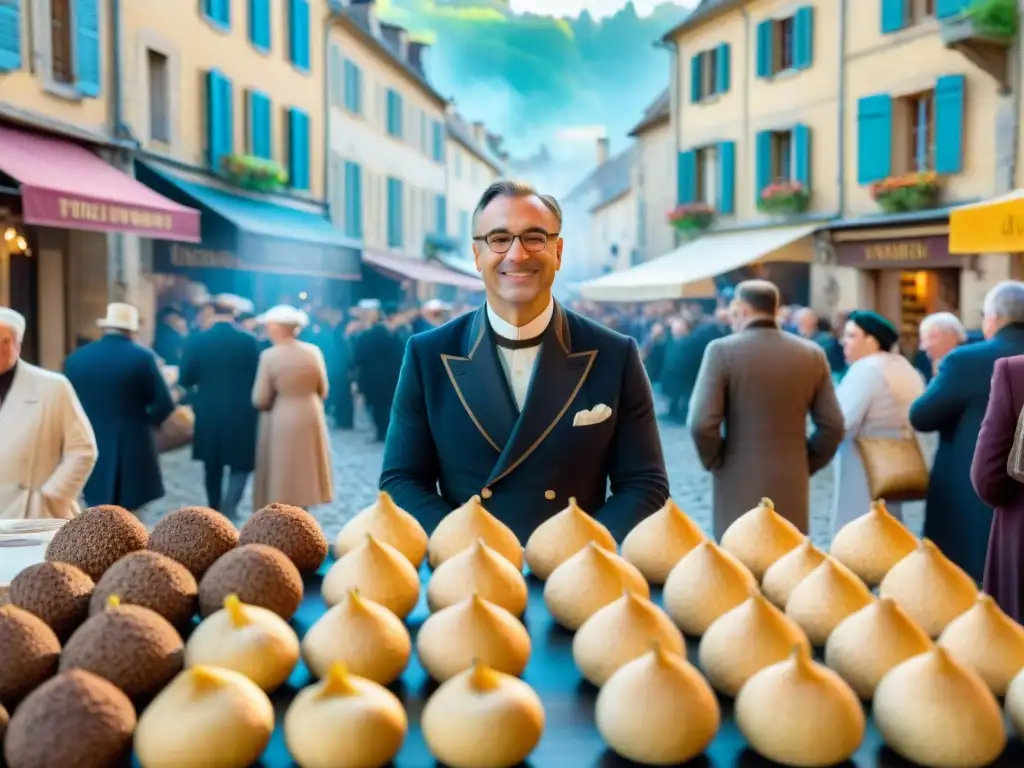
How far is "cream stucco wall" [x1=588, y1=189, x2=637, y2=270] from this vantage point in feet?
152

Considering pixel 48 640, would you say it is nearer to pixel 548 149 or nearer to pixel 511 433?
pixel 511 433

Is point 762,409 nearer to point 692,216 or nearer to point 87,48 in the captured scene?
point 87,48

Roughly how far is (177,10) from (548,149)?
233 feet

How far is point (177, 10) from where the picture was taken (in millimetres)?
15766

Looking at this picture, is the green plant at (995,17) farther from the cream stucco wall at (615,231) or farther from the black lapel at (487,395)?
the cream stucco wall at (615,231)

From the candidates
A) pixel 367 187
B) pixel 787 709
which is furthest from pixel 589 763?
pixel 367 187

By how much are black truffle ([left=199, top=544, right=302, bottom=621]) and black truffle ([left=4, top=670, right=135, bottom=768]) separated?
14.2 inches

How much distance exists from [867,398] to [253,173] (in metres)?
14.1

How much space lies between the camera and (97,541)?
1.84m

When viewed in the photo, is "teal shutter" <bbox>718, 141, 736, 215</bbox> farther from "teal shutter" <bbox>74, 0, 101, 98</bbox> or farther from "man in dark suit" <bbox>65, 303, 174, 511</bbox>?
"man in dark suit" <bbox>65, 303, 174, 511</bbox>

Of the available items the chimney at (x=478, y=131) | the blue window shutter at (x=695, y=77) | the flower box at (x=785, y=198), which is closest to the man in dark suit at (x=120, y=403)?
the flower box at (x=785, y=198)

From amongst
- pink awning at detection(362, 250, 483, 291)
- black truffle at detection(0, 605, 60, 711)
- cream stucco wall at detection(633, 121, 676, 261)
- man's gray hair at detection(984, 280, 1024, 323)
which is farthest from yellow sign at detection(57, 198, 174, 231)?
cream stucco wall at detection(633, 121, 676, 261)

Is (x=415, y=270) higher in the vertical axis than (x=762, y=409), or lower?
higher

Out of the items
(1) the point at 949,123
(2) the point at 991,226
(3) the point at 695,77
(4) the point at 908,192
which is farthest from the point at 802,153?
(2) the point at 991,226
